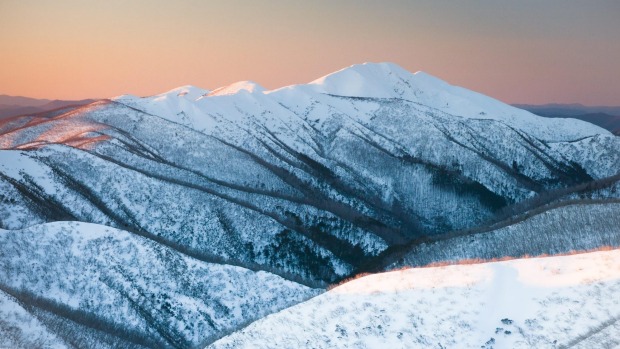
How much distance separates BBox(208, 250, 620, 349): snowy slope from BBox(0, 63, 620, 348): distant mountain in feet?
66.8

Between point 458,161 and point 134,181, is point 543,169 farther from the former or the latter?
point 134,181

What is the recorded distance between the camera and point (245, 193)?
345 feet

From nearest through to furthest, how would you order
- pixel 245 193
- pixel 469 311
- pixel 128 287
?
pixel 469 311, pixel 128 287, pixel 245 193

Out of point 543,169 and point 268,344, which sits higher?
point 543,169

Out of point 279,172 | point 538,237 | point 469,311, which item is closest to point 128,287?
point 469,311

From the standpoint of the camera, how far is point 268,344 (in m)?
27.9

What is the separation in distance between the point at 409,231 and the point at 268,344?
93.4 metres

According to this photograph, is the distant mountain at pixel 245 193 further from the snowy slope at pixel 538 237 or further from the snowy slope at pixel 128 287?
the snowy slope at pixel 538 237

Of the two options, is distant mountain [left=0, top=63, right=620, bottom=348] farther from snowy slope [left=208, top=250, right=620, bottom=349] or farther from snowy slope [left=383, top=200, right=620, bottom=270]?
snowy slope [left=208, top=250, right=620, bottom=349]

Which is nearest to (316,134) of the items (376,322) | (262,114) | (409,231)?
(262,114)

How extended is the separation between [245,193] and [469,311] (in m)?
80.7

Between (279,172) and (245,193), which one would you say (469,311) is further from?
(279,172)

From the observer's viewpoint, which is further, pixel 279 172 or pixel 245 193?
pixel 279 172

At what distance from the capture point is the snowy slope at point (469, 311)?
2555 centimetres
